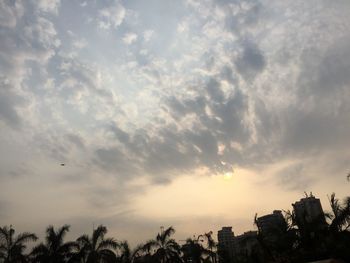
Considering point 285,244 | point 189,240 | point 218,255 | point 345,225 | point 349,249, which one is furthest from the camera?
point 218,255

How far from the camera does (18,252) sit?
37781mm

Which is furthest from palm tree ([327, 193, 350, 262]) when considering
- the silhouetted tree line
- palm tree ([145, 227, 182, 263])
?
palm tree ([145, 227, 182, 263])

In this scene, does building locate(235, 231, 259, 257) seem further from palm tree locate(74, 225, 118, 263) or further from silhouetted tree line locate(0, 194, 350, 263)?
palm tree locate(74, 225, 118, 263)

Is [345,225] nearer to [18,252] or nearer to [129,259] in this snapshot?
[129,259]

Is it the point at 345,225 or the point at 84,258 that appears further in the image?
the point at 84,258

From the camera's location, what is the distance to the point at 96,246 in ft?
129

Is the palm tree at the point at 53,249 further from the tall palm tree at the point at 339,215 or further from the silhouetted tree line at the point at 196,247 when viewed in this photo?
the tall palm tree at the point at 339,215

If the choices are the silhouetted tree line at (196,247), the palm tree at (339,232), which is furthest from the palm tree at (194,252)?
the palm tree at (339,232)

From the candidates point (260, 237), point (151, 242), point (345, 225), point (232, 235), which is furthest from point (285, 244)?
point (232, 235)

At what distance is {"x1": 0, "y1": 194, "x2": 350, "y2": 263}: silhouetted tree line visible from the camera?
86.3 feet

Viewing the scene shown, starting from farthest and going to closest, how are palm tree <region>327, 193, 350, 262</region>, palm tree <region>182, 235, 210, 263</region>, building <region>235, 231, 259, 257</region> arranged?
1. palm tree <region>182, 235, 210, 263</region>
2. building <region>235, 231, 259, 257</region>
3. palm tree <region>327, 193, 350, 262</region>

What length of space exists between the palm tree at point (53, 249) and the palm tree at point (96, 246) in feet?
3.32

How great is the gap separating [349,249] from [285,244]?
8.18m

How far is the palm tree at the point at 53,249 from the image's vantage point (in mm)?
38344
